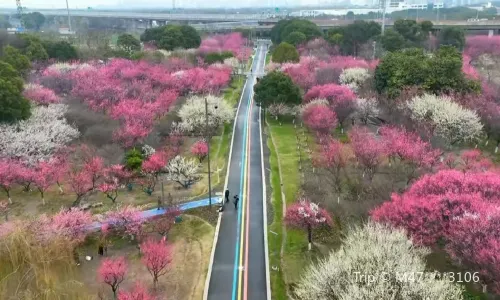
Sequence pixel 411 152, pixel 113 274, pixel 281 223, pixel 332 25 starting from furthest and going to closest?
pixel 332 25 < pixel 411 152 < pixel 281 223 < pixel 113 274

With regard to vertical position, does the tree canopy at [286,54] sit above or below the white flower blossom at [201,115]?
above

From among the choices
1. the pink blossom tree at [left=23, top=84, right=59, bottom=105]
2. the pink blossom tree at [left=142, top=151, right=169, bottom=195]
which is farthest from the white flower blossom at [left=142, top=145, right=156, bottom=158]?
the pink blossom tree at [left=23, top=84, right=59, bottom=105]

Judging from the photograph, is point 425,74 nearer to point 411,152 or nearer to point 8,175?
point 411,152

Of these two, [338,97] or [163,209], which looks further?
[338,97]

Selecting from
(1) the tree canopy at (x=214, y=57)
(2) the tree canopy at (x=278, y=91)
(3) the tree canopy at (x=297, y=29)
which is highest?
(3) the tree canopy at (x=297, y=29)

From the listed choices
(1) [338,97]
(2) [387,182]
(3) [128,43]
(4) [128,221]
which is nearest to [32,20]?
(3) [128,43]

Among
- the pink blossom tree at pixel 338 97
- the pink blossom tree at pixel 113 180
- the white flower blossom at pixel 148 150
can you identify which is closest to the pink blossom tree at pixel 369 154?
the pink blossom tree at pixel 338 97

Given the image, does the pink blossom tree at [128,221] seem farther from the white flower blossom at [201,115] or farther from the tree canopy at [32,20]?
the tree canopy at [32,20]
